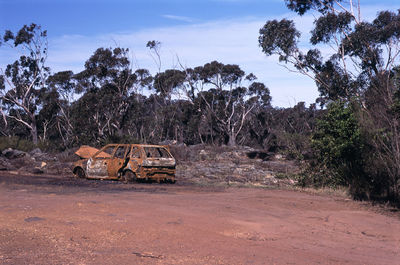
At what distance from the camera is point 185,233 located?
6.83m

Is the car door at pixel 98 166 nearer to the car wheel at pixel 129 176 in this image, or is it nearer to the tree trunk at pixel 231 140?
the car wheel at pixel 129 176

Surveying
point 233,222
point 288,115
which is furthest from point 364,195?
point 288,115

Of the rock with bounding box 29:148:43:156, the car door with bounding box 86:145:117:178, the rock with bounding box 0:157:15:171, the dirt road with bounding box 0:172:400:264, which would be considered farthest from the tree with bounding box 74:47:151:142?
the dirt road with bounding box 0:172:400:264

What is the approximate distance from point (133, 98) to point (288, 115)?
28.9 m

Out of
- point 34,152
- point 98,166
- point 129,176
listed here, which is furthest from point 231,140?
point 129,176

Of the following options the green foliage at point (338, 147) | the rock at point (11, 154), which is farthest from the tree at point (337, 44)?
the rock at point (11, 154)

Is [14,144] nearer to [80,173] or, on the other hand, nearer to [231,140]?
[80,173]

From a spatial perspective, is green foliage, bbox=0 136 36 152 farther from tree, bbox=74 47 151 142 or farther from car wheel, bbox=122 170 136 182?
car wheel, bbox=122 170 136 182

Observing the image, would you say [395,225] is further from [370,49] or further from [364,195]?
[370,49]

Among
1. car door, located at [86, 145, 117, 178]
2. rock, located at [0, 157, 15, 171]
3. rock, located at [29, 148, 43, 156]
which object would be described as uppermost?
car door, located at [86, 145, 117, 178]

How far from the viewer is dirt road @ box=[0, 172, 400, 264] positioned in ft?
18.6

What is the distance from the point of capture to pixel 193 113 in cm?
5000

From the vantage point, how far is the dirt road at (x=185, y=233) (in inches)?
223

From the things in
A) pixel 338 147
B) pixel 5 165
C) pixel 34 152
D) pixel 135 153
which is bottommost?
pixel 5 165
